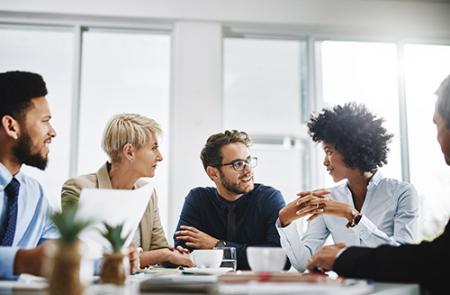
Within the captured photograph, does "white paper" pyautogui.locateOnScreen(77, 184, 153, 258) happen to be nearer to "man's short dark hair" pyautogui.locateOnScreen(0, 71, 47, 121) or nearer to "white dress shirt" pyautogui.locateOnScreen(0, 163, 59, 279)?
"white dress shirt" pyautogui.locateOnScreen(0, 163, 59, 279)

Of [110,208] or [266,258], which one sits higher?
[110,208]

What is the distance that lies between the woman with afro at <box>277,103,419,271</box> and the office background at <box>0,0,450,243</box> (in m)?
1.49

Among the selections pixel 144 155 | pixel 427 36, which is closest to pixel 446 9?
pixel 427 36

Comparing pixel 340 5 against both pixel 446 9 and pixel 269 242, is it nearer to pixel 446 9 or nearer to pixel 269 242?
pixel 446 9

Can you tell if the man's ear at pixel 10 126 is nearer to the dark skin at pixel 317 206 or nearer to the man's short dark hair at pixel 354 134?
the dark skin at pixel 317 206

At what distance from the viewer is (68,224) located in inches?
40.6

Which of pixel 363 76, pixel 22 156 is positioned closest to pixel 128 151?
pixel 22 156

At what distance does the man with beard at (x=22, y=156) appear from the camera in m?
1.93

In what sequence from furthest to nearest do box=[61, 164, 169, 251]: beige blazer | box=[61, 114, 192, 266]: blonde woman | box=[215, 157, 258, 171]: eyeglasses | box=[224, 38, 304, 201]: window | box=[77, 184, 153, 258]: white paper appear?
box=[224, 38, 304, 201]: window, box=[215, 157, 258, 171]: eyeglasses, box=[61, 114, 192, 266]: blonde woman, box=[61, 164, 169, 251]: beige blazer, box=[77, 184, 153, 258]: white paper

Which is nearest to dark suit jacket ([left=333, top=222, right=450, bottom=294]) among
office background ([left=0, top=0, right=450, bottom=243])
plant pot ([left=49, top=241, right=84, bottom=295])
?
plant pot ([left=49, top=241, right=84, bottom=295])

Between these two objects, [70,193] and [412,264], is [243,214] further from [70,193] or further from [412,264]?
[412,264]

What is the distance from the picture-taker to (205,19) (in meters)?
4.45

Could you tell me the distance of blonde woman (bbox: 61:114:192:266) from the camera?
286cm

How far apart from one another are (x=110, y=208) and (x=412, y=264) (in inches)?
33.5
